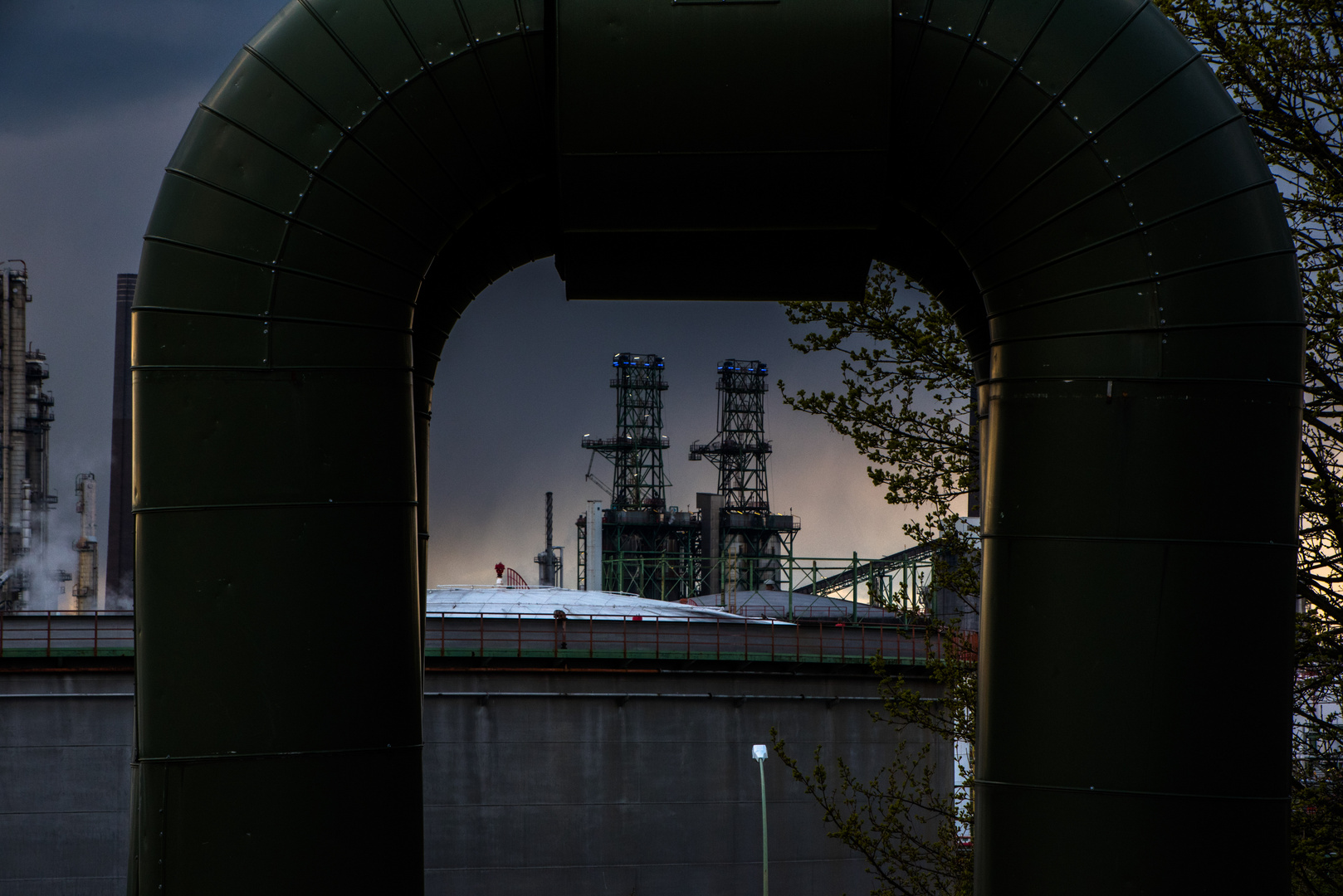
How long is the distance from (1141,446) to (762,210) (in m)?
2.09

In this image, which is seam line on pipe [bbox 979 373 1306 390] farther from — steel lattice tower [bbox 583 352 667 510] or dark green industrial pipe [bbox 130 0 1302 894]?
steel lattice tower [bbox 583 352 667 510]

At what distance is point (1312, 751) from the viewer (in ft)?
30.2

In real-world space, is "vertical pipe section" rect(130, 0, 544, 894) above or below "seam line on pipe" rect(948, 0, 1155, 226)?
below

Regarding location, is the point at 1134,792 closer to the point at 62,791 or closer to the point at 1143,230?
the point at 1143,230

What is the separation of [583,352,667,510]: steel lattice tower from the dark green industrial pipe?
79204 mm

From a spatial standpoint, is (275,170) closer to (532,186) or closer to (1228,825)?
(532,186)

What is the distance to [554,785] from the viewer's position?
91.3 ft

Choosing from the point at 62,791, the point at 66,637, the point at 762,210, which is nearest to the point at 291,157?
the point at 762,210

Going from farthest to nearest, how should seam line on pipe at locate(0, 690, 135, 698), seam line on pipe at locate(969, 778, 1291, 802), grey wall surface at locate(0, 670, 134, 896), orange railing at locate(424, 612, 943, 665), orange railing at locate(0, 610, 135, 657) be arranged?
1. orange railing at locate(424, 612, 943, 665)
2. orange railing at locate(0, 610, 135, 657)
3. seam line on pipe at locate(0, 690, 135, 698)
4. grey wall surface at locate(0, 670, 134, 896)
5. seam line on pipe at locate(969, 778, 1291, 802)

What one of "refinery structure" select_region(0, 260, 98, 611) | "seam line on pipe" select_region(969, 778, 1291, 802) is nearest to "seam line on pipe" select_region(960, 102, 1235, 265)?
"seam line on pipe" select_region(969, 778, 1291, 802)

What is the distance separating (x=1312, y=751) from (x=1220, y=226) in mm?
5418

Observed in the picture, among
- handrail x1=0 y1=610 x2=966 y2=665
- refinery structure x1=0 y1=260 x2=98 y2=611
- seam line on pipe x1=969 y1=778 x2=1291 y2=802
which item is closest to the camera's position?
seam line on pipe x1=969 y1=778 x2=1291 y2=802

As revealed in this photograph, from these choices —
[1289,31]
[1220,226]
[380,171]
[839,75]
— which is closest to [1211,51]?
[1289,31]

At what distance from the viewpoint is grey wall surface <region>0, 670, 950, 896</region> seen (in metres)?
26.8
